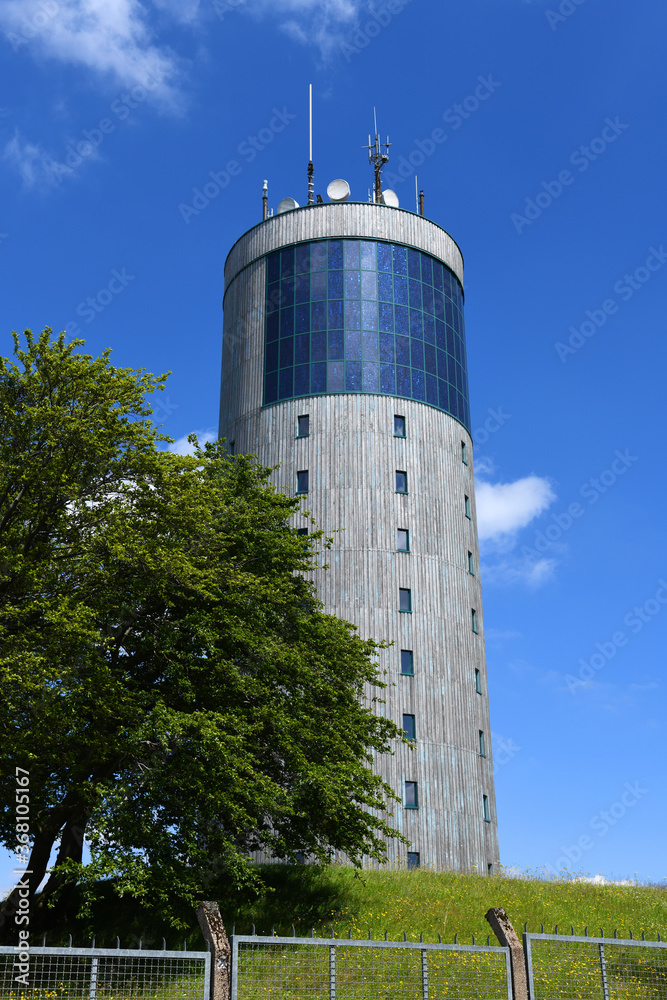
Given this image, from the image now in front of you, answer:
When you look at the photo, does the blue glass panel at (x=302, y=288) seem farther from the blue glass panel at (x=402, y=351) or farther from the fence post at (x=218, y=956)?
the fence post at (x=218, y=956)

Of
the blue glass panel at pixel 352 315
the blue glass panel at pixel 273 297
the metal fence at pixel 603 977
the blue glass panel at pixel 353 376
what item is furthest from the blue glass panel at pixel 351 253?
the metal fence at pixel 603 977

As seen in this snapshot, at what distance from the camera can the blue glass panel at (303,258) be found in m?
48.9

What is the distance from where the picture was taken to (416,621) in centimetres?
4278

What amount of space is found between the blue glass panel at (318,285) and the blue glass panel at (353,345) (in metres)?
2.61

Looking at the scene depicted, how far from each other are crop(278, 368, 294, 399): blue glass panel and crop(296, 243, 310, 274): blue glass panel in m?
5.43

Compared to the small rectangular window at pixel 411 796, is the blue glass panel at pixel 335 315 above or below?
above

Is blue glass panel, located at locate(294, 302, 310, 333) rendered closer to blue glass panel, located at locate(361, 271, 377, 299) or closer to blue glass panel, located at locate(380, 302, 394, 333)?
blue glass panel, located at locate(361, 271, 377, 299)

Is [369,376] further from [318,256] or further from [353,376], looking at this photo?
[318,256]

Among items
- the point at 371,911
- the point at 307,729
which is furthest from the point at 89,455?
the point at 371,911

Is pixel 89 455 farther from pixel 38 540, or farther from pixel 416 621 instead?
pixel 416 621

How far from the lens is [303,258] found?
49125 millimetres

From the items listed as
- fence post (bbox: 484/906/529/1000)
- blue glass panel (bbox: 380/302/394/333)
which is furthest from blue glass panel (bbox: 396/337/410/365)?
fence post (bbox: 484/906/529/1000)

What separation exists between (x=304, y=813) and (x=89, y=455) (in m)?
11.0

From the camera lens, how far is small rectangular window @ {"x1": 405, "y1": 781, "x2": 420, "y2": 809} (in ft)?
131
